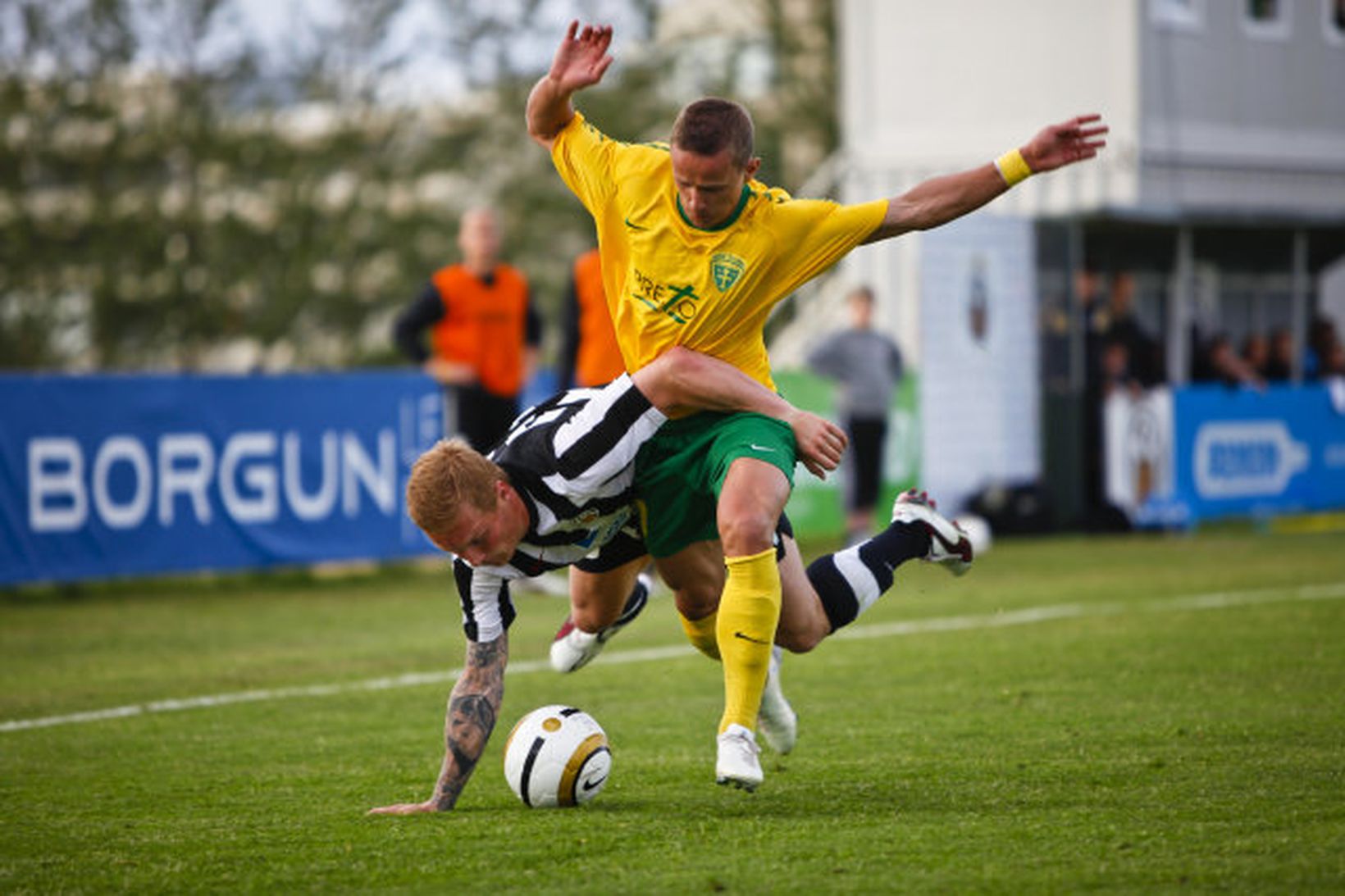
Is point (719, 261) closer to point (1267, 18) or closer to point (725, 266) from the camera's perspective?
point (725, 266)

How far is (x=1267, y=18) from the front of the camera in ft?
82.5

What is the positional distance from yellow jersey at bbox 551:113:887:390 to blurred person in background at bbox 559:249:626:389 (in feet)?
19.7

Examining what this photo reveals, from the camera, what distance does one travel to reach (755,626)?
19.6 feet

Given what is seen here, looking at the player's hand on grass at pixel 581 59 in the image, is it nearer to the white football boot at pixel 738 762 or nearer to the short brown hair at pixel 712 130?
the short brown hair at pixel 712 130

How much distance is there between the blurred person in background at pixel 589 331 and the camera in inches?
503

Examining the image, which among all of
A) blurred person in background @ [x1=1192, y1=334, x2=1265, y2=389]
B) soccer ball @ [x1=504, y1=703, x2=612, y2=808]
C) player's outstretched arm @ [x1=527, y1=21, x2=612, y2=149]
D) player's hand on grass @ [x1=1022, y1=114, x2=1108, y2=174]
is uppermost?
player's outstretched arm @ [x1=527, y1=21, x2=612, y2=149]

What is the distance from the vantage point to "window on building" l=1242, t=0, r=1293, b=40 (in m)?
24.8

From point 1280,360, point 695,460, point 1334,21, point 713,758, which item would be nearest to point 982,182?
point 695,460

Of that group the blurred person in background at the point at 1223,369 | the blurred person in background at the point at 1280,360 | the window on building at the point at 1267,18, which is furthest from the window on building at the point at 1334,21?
the blurred person in background at the point at 1223,369

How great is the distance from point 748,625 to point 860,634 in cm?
516

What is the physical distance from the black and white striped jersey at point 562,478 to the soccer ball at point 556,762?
0.34 metres

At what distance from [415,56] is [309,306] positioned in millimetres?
3530

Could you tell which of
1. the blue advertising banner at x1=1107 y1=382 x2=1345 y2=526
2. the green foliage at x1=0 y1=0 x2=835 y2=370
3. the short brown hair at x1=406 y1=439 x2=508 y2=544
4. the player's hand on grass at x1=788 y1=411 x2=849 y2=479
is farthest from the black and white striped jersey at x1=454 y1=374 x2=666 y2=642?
the green foliage at x1=0 y1=0 x2=835 y2=370

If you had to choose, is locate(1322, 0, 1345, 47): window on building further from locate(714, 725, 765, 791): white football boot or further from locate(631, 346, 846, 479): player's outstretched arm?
locate(714, 725, 765, 791): white football boot
